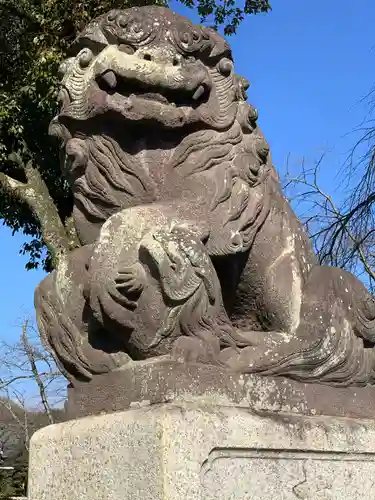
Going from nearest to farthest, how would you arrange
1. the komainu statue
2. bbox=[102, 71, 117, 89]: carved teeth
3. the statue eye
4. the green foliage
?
the komainu statue < bbox=[102, 71, 117, 89]: carved teeth < the statue eye < the green foliage

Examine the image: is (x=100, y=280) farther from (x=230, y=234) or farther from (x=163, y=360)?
(x=230, y=234)

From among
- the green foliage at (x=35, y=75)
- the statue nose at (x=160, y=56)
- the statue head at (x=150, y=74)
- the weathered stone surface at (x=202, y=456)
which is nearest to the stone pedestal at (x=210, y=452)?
the weathered stone surface at (x=202, y=456)

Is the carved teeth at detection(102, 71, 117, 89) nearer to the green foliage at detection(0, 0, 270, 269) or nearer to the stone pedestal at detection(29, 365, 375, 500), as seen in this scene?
the stone pedestal at detection(29, 365, 375, 500)

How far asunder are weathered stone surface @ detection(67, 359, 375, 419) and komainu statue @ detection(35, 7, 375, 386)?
5cm

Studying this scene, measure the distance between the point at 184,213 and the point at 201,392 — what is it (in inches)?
24.1

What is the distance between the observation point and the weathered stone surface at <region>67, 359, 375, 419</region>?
82.6 inches

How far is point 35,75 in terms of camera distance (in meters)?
8.34

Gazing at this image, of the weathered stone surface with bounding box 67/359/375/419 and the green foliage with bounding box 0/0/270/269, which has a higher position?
the green foliage with bounding box 0/0/270/269

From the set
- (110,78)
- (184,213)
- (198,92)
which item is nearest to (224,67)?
(198,92)

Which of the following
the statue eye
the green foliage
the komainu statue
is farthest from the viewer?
the green foliage

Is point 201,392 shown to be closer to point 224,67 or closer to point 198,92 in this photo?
point 198,92

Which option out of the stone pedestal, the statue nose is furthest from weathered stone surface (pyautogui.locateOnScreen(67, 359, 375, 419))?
the statue nose

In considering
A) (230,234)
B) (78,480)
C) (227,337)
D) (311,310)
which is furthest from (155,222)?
(78,480)

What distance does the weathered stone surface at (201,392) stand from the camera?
82.6 inches
